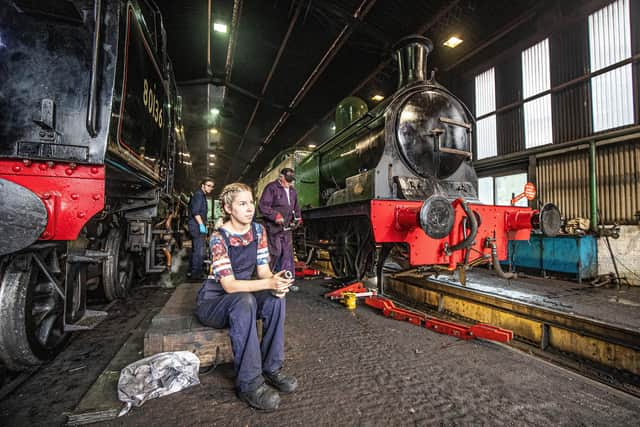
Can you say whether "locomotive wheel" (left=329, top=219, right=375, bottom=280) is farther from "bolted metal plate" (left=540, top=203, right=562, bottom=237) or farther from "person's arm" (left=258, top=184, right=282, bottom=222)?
"bolted metal plate" (left=540, top=203, right=562, bottom=237)

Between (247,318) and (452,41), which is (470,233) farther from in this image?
(452,41)

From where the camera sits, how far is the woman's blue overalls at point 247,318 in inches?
61.9

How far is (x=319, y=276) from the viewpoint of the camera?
5.37 m

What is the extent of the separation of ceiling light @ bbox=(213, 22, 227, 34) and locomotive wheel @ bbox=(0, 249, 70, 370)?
708cm

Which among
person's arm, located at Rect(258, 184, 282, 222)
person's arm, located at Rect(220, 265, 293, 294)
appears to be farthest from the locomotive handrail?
person's arm, located at Rect(258, 184, 282, 222)

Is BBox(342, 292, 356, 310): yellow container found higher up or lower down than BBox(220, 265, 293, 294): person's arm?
lower down

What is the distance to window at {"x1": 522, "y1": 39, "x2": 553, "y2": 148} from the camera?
770 centimetres

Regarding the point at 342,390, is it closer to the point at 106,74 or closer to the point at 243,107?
the point at 106,74

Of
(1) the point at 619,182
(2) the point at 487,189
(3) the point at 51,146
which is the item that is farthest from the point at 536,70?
(3) the point at 51,146

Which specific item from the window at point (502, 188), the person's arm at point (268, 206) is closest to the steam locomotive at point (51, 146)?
the person's arm at point (268, 206)

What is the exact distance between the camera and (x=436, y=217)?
9.05 ft

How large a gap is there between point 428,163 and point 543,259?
4.37 meters

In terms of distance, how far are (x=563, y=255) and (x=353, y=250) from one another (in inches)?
183

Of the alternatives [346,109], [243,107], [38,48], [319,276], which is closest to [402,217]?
[319,276]
